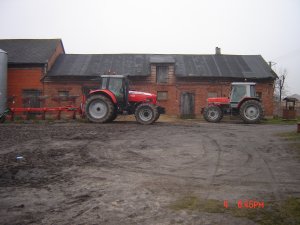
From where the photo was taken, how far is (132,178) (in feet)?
16.7

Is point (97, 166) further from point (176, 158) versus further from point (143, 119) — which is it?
point (143, 119)

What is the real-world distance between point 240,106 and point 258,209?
44.5ft

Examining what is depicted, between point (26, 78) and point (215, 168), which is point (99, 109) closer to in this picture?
point (215, 168)

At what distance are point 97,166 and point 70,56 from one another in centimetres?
2231

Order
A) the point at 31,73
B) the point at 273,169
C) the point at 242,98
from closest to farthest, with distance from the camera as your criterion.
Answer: the point at 273,169, the point at 242,98, the point at 31,73

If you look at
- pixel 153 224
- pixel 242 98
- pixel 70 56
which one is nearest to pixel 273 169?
pixel 153 224

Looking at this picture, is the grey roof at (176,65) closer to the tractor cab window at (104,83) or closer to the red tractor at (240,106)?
the red tractor at (240,106)

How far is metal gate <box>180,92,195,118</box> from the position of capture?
24.0m

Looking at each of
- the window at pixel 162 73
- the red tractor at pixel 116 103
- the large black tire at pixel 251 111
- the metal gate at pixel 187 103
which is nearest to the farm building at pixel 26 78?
the window at pixel 162 73

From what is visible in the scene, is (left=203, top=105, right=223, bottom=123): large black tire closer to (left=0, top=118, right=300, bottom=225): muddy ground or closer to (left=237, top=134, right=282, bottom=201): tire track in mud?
(left=237, top=134, right=282, bottom=201): tire track in mud

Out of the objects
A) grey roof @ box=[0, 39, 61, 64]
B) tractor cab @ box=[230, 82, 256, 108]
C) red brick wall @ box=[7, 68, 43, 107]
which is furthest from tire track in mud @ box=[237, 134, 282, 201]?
grey roof @ box=[0, 39, 61, 64]

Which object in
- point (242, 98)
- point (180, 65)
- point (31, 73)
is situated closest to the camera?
point (242, 98)

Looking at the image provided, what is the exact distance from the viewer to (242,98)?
16.6m

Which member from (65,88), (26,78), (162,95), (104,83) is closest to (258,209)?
(104,83)
